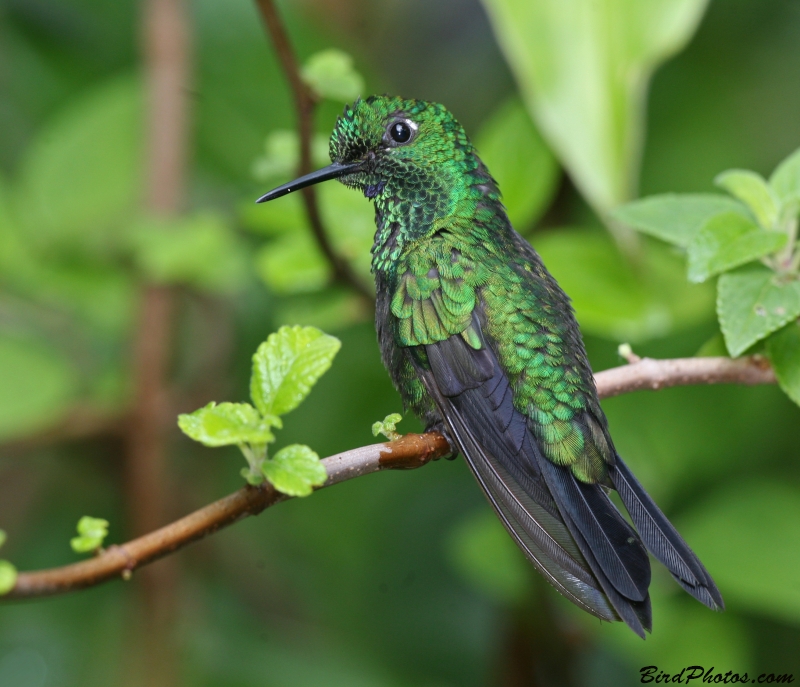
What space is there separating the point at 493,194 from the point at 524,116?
0.67 meters

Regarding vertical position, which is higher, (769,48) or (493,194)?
(769,48)

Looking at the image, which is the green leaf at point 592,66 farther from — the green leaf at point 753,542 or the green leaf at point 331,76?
the green leaf at point 753,542

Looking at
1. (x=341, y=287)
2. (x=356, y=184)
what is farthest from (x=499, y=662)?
(x=356, y=184)

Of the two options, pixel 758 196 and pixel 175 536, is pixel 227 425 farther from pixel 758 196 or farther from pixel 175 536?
pixel 758 196

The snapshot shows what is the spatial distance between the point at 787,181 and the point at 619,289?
24.7 inches

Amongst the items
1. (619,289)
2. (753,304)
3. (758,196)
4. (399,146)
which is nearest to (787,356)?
(753,304)

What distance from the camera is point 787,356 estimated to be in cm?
149

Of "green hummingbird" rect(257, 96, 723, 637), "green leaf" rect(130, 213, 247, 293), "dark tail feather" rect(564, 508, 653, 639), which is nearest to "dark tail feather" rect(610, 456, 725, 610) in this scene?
"green hummingbird" rect(257, 96, 723, 637)

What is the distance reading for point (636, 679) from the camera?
280cm

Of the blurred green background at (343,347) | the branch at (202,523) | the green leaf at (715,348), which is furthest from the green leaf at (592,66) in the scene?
the branch at (202,523)

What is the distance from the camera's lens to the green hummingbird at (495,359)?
1.45m

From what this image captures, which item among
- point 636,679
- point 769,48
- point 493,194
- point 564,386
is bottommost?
point 636,679

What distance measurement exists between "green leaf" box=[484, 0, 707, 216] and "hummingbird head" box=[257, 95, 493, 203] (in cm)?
42

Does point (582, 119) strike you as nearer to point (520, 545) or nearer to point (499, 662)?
point (520, 545)
